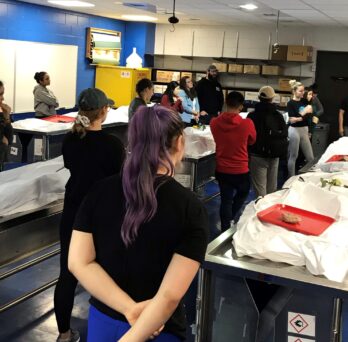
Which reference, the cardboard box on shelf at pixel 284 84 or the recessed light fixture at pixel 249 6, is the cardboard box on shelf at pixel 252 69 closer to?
the cardboard box on shelf at pixel 284 84

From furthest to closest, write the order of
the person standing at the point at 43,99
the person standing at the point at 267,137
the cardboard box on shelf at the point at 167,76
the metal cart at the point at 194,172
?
1. the cardboard box on shelf at the point at 167,76
2. the person standing at the point at 43,99
3. the metal cart at the point at 194,172
4. the person standing at the point at 267,137

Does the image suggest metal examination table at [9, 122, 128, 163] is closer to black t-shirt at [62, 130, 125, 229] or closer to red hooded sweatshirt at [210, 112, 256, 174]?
red hooded sweatshirt at [210, 112, 256, 174]

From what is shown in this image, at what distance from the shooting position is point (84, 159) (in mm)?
2521

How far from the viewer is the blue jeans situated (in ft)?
4.99

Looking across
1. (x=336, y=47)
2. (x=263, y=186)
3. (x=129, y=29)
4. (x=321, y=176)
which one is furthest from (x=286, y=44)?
(x=321, y=176)

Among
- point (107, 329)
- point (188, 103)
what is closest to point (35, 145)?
point (188, 103)

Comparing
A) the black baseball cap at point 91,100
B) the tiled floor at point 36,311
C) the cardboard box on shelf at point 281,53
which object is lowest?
the tiled floor at point 36,311

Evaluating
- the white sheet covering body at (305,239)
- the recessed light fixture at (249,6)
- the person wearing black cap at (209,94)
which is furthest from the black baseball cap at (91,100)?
the person wearing black cap at (209,94)

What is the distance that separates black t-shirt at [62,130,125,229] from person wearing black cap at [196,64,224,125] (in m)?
5.65

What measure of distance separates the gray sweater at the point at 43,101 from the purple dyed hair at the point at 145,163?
220 inches

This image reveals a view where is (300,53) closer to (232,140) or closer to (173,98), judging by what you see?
(173,98)

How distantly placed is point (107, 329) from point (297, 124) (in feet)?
18.5

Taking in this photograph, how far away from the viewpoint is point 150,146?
145 cm

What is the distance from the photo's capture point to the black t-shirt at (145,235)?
1.43 meters
